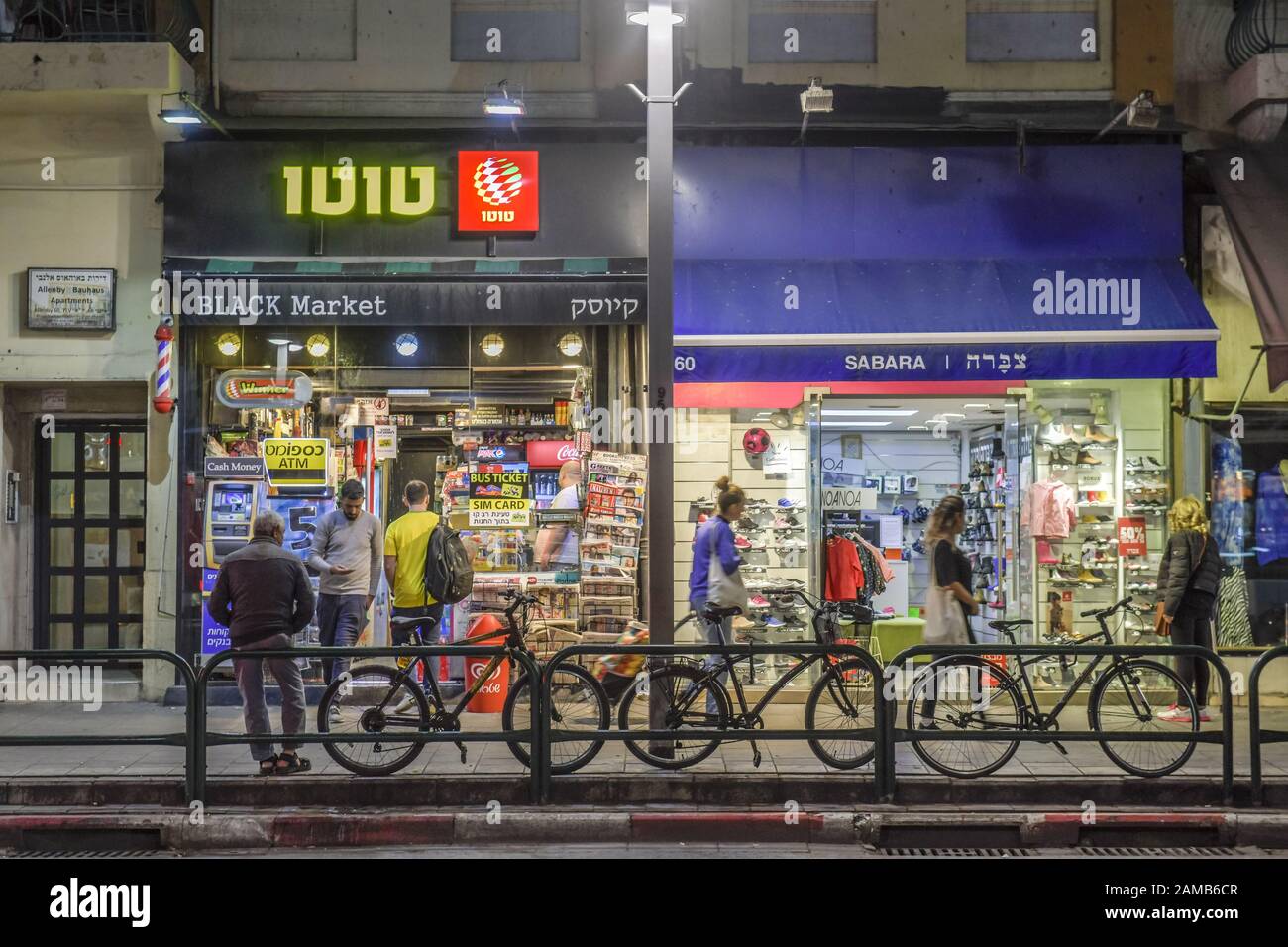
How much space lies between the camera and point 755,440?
1172 cm

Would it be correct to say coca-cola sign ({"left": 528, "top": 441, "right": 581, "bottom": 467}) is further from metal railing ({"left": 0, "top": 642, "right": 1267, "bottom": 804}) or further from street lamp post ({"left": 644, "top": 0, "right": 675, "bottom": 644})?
metal railing ({"left": 0, "top": 642, "right": 1267, "bottom": 804})

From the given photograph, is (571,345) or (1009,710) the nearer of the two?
(1009,710)

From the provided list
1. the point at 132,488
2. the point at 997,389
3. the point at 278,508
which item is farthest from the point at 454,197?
the point at 997,389

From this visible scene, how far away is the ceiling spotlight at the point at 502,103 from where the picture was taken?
10930 mm

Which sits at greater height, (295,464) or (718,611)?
(295,464)

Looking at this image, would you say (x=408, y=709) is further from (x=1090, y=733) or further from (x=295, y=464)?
(x=1090, y=733)

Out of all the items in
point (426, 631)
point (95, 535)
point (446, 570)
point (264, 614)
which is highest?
point (95, 535)

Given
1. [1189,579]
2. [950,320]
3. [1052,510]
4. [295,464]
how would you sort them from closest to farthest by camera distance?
1. [1189,579]
2. [950,320]
3. [295,464]
4. [1052,510]

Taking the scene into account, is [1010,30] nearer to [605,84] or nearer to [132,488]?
[605,84]

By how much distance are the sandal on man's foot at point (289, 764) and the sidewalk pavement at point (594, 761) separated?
93mm

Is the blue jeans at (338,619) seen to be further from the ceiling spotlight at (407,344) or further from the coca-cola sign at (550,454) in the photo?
the ceiling spotlight at (407,344)

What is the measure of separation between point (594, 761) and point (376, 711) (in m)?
1.63

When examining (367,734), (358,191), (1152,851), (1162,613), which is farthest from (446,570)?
(1162,613)

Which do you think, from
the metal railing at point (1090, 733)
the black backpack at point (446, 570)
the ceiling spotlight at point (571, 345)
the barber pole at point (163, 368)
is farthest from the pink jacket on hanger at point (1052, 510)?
the barber pole at point (163, 368)
